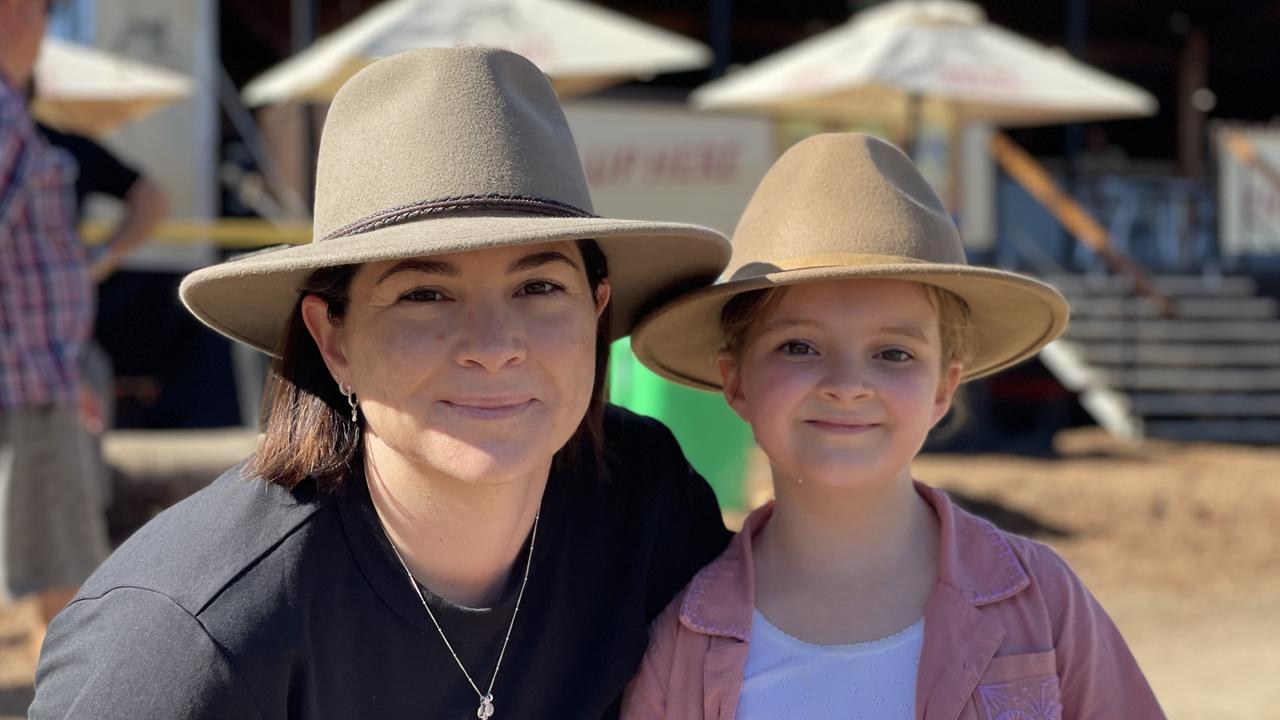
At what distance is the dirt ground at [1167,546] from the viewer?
5523 mm

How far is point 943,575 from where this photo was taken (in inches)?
95.3

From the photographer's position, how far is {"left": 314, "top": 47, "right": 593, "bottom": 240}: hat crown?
218 centimetres

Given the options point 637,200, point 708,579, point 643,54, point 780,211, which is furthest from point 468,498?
point 637,200

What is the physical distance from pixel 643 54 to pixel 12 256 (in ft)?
15.4

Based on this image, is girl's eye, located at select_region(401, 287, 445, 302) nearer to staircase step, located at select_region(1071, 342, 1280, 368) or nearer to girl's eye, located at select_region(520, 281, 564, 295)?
girl's eye, located at select_region(520, 281, 564, 295)

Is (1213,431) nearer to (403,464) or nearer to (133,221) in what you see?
(133,221)

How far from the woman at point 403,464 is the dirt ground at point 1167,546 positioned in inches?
108

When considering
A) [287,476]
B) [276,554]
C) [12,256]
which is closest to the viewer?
[276,554]

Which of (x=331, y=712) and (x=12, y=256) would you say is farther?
(x=12, y=256)

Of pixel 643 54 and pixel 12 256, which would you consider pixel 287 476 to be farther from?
pixel 643 54

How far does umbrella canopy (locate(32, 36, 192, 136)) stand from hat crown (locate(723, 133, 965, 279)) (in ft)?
21.1

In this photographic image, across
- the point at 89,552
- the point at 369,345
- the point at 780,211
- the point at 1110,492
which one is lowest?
the point at 1110,492

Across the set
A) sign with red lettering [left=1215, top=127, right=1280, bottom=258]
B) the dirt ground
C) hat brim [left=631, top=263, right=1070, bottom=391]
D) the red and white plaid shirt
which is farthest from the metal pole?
hat brim [left=631, top=263, right=1070, bottom=391]

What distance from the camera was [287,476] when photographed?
2.32 meters
